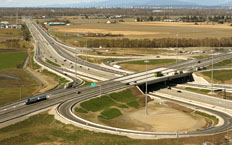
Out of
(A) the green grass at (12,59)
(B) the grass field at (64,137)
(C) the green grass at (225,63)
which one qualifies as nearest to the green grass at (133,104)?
(B) the grass field at (64,137)

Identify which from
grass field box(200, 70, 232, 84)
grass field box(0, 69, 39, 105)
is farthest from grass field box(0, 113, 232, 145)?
grass field box(200, 70, 232, 84)

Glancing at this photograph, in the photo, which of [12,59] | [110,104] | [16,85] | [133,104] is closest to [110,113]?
[110,104]

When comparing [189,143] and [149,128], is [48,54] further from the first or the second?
[189,143]

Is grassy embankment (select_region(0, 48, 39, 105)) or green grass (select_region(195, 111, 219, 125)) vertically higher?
grassy embankment (select_region(0, 48, 39, 105))

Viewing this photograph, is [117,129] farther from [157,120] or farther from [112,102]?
[112,102]

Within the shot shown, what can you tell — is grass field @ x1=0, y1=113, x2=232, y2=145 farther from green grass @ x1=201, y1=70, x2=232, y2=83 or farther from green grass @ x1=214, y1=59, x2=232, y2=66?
green grass @ x1=214, y1=59, x2=232, y2=66

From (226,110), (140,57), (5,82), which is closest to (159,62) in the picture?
(140,57)
